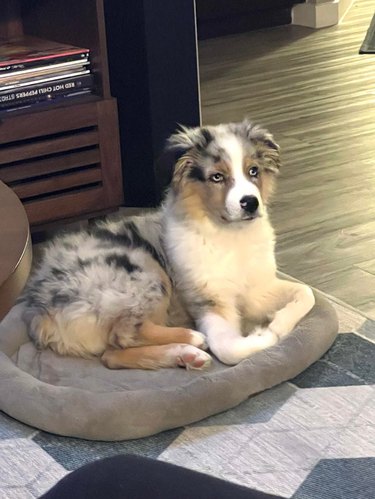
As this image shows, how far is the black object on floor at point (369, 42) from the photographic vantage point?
16.3ft

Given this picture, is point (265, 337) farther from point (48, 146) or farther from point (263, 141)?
point (48, 146)

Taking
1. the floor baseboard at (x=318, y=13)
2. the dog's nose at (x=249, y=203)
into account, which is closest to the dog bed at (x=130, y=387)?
the dog's nose at (x=249, y=203)

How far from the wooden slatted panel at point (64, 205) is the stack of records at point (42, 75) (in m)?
0.29

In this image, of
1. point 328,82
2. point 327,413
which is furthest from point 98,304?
point 328,82

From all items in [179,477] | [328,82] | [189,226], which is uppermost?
[179,477]

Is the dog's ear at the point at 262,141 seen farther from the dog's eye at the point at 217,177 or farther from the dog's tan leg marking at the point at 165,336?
the dog's tan leg marking at the point at 165,336

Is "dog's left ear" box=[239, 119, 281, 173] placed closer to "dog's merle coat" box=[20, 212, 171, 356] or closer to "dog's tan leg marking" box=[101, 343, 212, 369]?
"dog's merle coat" box=[20, 212, 171, 356]

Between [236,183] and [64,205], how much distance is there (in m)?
0.83

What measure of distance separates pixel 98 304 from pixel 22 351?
0.24 metres

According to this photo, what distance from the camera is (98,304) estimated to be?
6.42ft

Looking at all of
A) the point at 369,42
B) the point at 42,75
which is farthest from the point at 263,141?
the point at 369,42

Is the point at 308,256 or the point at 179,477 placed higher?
the point at 179,477

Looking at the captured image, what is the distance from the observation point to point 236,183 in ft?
6.51

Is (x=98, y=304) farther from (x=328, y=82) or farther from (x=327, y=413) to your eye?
(x=328, y=82)
